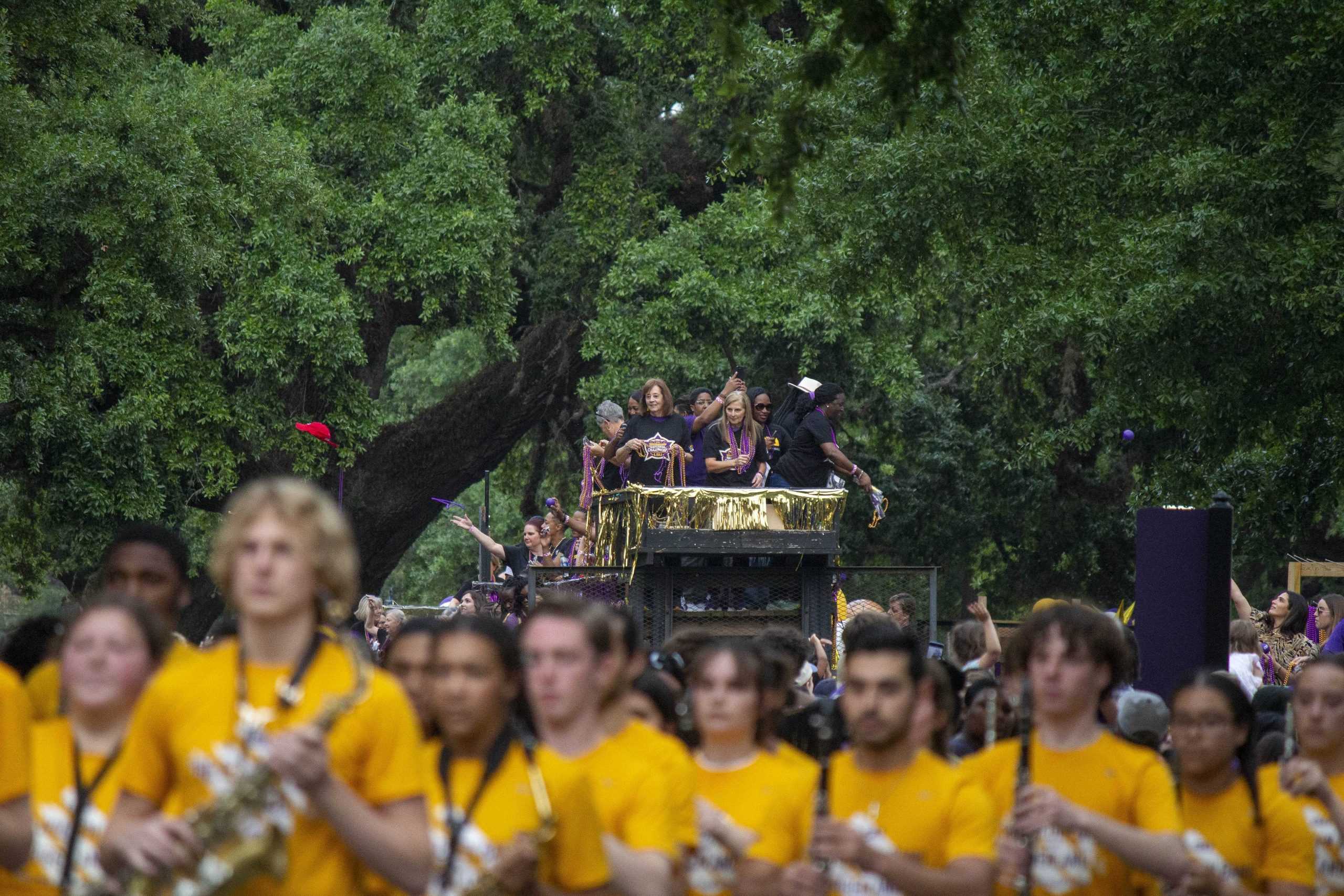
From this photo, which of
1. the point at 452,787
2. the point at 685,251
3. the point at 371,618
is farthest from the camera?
the point at 685,251

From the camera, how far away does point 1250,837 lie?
4824 mm

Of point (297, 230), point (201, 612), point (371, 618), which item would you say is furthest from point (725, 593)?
point (201, 612)

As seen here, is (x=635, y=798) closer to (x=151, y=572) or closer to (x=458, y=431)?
(x=151, y=572)

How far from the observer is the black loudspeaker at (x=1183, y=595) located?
9.52 m

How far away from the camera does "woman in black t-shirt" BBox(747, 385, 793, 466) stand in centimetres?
1480

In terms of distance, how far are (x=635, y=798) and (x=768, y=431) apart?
37.1 feet

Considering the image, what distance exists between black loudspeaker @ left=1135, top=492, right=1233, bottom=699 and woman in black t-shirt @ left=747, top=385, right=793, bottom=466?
206 inches

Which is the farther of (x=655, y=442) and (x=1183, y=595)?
(x=655, y=442)

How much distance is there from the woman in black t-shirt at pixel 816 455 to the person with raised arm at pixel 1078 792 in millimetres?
9623

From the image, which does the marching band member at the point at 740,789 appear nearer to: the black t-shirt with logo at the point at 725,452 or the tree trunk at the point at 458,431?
the black t-shirt with logo at the point at 725,452

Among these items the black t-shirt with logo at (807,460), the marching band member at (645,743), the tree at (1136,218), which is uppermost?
the tree at (1136,218)

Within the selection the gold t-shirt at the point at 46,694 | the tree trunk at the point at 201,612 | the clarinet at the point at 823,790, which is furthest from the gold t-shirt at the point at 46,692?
the tree trunk at the point at 201,612

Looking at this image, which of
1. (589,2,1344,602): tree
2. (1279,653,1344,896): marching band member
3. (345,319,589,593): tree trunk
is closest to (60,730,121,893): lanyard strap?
(1279,653,1344,896): marching band member

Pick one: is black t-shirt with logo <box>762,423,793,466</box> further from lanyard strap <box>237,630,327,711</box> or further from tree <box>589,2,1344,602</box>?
lanyard strap <box>237,630,327,711</box>
